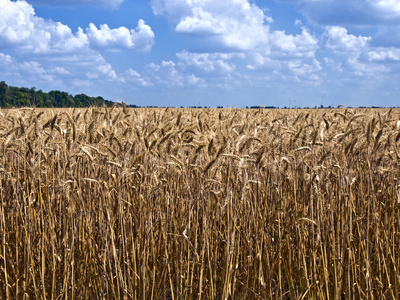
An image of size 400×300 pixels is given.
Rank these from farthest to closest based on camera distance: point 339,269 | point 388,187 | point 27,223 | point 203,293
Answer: point 388,187
point 27,223
point 203,293
point 339,269

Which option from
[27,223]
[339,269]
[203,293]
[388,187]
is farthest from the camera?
[388,187]

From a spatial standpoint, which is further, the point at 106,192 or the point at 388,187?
the point at 388,187

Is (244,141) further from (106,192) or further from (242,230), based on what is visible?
(106,192)

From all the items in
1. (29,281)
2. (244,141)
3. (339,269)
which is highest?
(244,141)

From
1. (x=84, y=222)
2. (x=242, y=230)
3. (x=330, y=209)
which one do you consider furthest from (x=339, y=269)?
(x=84, y=222)

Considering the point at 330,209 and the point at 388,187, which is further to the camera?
the point at 388,187

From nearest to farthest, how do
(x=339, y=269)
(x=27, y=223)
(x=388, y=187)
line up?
(x=339, y=269) → (x=27, y=223) → (x=388, y=187)

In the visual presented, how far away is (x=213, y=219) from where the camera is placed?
9.67 ft

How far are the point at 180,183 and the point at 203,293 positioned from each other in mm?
960

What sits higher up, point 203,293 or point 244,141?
point 244,141

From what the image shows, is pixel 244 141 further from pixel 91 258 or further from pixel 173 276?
pixel 91 258

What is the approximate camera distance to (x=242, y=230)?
10.1 ft

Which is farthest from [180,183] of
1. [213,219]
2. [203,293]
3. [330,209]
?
[330,209]

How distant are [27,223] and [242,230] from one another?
4.58 feet
